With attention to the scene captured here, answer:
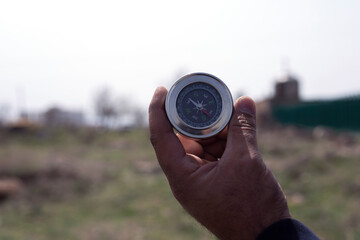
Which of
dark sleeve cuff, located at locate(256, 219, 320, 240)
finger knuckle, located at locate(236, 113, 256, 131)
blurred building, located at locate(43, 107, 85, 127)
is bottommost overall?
blurred building, located at locate(43, 107, 85, 127)

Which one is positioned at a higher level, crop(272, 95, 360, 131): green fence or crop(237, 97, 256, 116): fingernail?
crop(237, 97, 256, 116): fingernail

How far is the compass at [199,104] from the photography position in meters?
1.78

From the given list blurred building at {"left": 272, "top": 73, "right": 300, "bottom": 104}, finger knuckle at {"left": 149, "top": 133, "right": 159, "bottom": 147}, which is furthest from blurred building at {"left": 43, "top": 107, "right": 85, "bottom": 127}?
finger knuckle at {"left": 149, "top": 133, "right": 159, "bottom": 147}

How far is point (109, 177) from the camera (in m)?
9.91

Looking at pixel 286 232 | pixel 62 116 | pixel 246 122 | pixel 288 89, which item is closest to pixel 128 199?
pixel 246 122

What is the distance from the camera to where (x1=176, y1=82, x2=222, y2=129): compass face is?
184 centimetres

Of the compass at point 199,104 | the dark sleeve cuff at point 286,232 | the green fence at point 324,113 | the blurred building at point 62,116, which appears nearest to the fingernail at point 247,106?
the compass at point 199,104

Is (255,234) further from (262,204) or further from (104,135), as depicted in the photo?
(104,135)

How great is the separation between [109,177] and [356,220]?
6766 mm

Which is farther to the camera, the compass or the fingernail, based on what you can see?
the compass

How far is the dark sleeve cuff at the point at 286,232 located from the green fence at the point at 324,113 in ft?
46.2

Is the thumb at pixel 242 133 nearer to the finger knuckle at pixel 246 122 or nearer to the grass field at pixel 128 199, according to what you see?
the finger knuckle at pixel 246 122

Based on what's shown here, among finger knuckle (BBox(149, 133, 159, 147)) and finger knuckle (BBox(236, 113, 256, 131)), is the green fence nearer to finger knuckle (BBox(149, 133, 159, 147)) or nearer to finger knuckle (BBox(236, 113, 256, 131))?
finger knuckle (BBox(236, 113, 256, 131))

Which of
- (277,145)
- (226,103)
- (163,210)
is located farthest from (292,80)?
(226,103)
